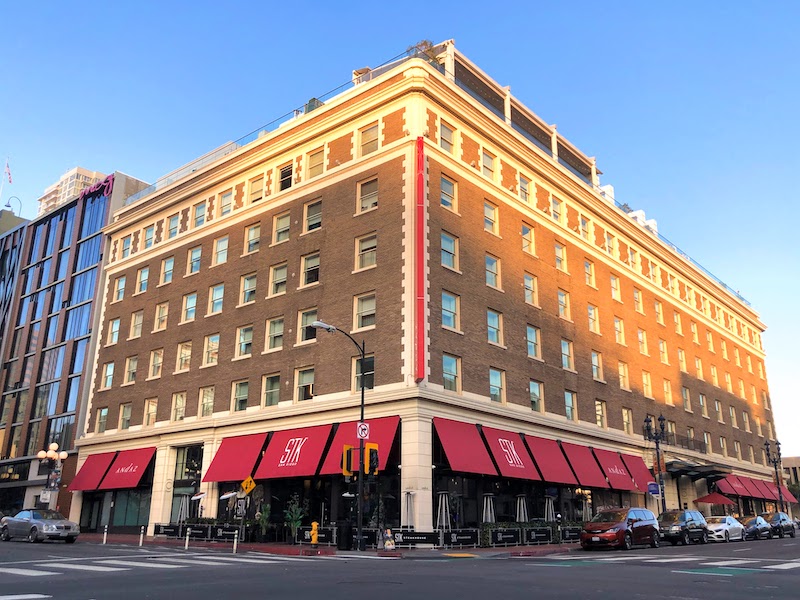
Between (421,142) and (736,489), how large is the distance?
42.0 metres

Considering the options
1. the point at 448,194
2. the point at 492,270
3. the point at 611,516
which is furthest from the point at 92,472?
the point at 611,516

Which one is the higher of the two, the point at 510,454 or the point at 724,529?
the point at 510,454

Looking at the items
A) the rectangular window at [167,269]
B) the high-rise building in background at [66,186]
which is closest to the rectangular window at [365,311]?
the rectangular window at [167,269]

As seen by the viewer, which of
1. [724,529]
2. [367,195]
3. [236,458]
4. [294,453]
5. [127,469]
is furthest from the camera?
[127,469]

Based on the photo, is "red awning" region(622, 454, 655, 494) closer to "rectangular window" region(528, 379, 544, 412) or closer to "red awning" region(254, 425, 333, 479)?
"rectangular window" region(528, 379, 544, 412)

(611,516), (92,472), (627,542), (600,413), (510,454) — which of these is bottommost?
(627,542)

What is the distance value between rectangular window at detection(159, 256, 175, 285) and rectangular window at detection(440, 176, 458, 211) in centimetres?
2067

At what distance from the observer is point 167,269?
154 ft

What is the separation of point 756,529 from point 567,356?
1514 centimetres

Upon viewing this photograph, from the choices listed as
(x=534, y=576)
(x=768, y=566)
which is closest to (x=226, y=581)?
(x=534, y=576)

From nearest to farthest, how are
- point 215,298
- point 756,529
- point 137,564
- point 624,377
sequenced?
point 137,564 → point 756,529 → point 215,298 → point 624,377

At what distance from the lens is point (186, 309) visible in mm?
44000

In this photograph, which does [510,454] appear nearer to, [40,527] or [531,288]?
[531,288]

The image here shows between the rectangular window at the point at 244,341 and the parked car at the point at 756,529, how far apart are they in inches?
1197
